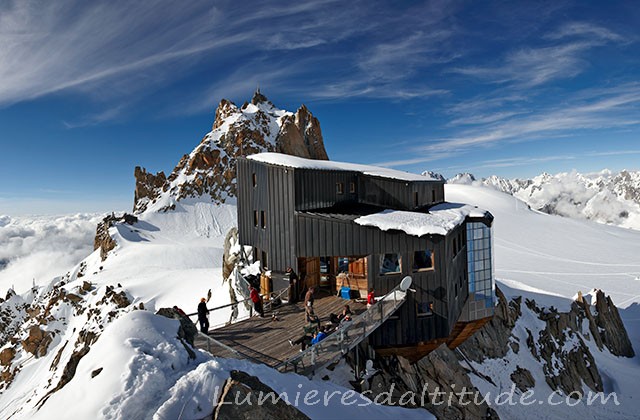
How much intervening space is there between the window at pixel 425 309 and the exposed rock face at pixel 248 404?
31.0ft

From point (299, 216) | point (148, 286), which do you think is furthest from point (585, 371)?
point (148, 286)

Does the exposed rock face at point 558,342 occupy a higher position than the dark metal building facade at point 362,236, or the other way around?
the dark metal building facade at point 362,236

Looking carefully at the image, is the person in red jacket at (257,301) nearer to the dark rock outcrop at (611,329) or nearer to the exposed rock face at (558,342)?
the exposed rock face at (558,342)

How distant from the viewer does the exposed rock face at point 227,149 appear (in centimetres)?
9462

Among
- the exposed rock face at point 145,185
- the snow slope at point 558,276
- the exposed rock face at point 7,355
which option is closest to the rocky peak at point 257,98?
the exposed rock face at point 145,185

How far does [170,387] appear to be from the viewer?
5.98 metres

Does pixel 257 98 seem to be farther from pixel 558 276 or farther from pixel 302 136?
pixel 558 276

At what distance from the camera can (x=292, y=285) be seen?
53.0 ft

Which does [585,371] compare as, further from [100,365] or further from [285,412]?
[100,365]

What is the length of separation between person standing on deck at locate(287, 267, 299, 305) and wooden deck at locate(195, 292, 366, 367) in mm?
366

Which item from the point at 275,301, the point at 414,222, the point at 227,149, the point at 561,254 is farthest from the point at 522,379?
the point at 227,149

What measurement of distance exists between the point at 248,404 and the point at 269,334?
22.5ft

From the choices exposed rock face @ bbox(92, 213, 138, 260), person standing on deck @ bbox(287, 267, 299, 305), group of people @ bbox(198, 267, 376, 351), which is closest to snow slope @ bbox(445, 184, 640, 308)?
person standing on deck @ bbox(287, 267, 299, 305)

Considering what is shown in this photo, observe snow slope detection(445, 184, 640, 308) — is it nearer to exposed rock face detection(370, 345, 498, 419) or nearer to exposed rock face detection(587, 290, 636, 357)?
exposed rock face detection(587, 290, 636, 357)
